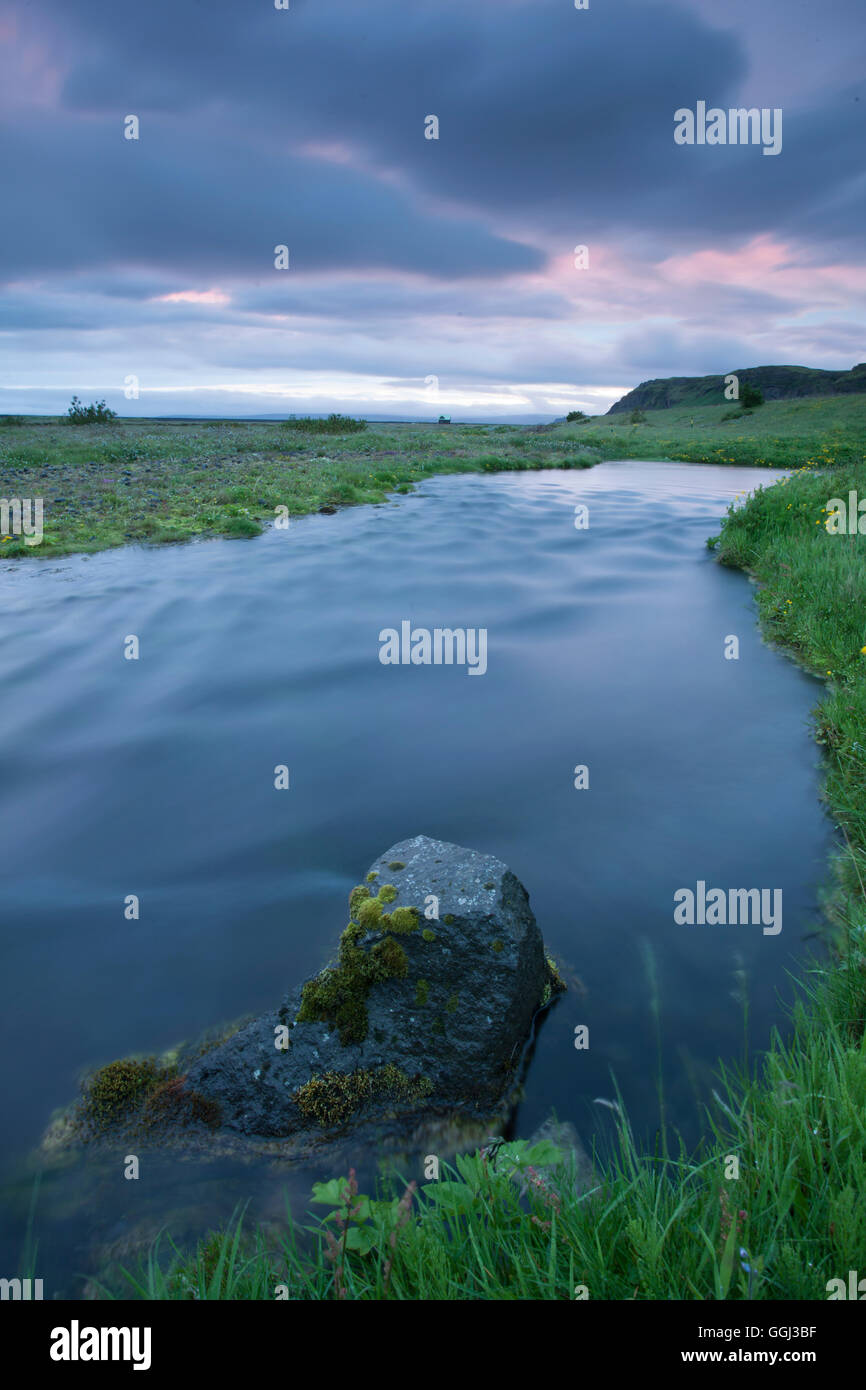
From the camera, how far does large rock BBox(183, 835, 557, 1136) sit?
12.3 ft

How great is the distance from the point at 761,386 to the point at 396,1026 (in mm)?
166239

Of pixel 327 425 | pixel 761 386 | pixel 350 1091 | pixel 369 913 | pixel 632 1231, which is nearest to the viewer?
pixel 632 1231

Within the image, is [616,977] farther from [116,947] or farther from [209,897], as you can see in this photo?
[116,947]

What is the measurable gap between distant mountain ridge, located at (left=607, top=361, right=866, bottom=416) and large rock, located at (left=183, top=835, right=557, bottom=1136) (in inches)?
4828

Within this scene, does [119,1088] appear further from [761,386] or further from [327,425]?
[761,386]

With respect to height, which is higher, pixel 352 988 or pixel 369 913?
pixel 369 913

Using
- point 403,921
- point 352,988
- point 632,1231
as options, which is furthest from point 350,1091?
point 632,1231

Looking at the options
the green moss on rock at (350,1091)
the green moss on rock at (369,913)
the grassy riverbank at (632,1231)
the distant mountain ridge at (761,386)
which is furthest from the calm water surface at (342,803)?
the distant mountain ridge at (761,386)

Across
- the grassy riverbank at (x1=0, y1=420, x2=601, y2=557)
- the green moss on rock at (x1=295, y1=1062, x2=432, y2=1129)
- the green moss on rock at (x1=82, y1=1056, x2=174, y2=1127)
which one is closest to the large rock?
the green moss on rock at (x1=295, y1=1062, x2=432, y2=1129)

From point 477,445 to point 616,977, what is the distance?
48.4 metres

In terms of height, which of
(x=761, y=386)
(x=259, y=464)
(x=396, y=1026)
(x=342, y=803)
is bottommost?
(x=396, y=1026)

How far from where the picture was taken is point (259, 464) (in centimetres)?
3216

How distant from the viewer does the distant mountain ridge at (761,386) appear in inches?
4500
